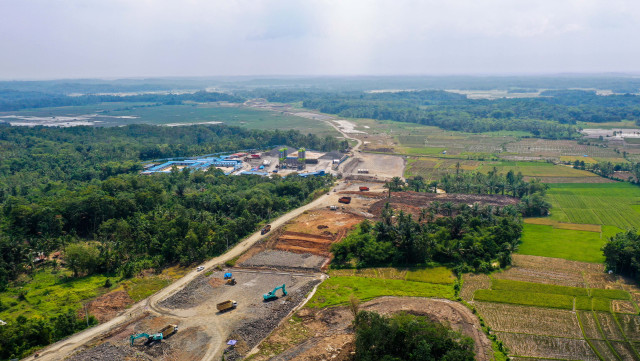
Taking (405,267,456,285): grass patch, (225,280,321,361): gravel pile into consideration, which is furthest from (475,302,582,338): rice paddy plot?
(225,280,321,361): gravel pile

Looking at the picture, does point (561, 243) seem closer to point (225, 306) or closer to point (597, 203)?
point (597, 203)

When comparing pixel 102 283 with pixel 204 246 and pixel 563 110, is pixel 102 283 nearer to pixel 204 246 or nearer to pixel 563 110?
pixel 204 246

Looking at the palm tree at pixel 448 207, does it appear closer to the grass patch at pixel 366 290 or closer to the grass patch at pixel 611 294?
the grass patch at pixel 366 290

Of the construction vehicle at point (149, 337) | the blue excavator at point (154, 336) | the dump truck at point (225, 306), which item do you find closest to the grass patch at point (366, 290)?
the dump truck at point (225, 306)

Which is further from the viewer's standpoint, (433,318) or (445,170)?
(445,170)

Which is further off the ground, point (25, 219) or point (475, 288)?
point (25, 219)

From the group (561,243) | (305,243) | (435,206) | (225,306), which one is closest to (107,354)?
(225,306)

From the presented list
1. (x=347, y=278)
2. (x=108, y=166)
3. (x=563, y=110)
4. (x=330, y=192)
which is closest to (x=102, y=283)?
(x=347, y=278)

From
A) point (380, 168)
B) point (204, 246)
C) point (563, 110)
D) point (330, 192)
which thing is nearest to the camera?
point (204, 246)
